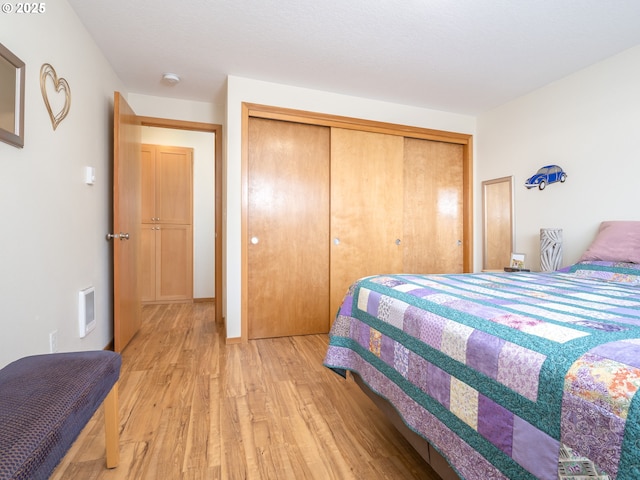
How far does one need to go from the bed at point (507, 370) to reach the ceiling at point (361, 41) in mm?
1719

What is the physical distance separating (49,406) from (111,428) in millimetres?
562

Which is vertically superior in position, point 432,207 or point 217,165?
point 217,165

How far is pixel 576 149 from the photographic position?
2771 millimetres

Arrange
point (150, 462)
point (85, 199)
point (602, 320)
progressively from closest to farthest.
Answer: point (602, 320) → point (150, 462) → point (85, 199)

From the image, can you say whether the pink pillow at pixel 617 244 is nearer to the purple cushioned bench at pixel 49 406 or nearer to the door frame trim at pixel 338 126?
the door frame trim at pixel 338 126

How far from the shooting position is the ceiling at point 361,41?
78.5 inches

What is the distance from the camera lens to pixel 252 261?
3074mm

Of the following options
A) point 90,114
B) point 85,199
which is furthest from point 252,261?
point 90,114

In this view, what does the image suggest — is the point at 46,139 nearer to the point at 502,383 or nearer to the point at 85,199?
the point at 85,199

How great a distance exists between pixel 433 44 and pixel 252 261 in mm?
2353

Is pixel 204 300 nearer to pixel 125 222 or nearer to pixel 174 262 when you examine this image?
pixel 174 262

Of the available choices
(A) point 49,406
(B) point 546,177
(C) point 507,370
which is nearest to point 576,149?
(B) point 546,177

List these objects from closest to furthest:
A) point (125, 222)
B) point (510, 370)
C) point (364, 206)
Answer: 1. point (510, 370)
2. point (125, 222)
3. point (364, 206)

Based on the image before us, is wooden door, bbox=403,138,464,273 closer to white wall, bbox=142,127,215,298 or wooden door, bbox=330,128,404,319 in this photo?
wooden door, bbox=330,128,404,319
